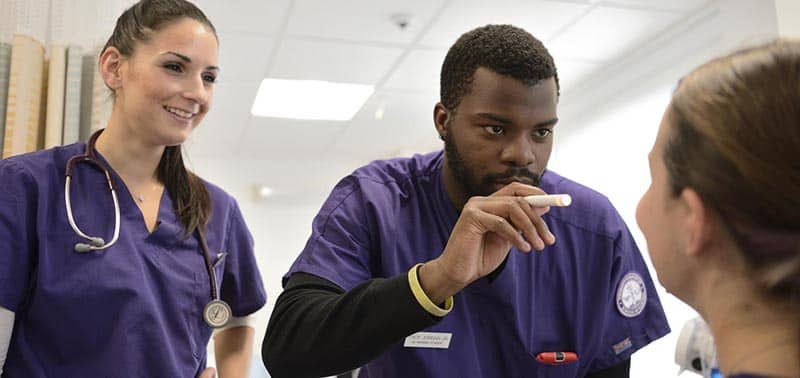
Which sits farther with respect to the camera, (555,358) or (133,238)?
(133,238)

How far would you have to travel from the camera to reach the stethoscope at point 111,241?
1241 millimetres

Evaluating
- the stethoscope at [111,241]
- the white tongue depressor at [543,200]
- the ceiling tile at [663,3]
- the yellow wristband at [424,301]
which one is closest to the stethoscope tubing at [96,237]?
the stethoscope at [111,241]

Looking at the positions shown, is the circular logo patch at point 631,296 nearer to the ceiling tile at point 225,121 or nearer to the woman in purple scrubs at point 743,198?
the woman in purple scrubs at point 743,198

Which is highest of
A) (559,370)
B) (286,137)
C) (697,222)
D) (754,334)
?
(286,137)

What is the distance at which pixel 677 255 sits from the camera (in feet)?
2.36

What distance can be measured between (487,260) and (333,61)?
10.1 ft

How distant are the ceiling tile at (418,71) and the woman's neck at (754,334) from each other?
324 cm

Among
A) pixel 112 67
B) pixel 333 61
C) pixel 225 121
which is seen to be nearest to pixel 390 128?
pixel 225 121

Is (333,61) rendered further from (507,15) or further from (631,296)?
(631,296)

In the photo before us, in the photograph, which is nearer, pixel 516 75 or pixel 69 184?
pixel 516 75

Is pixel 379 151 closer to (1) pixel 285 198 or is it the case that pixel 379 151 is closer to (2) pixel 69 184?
(1) pixel 285 198

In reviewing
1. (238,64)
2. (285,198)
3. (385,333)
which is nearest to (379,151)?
(285,198)

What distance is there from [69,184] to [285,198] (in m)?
4.87

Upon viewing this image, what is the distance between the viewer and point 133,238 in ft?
4.33
